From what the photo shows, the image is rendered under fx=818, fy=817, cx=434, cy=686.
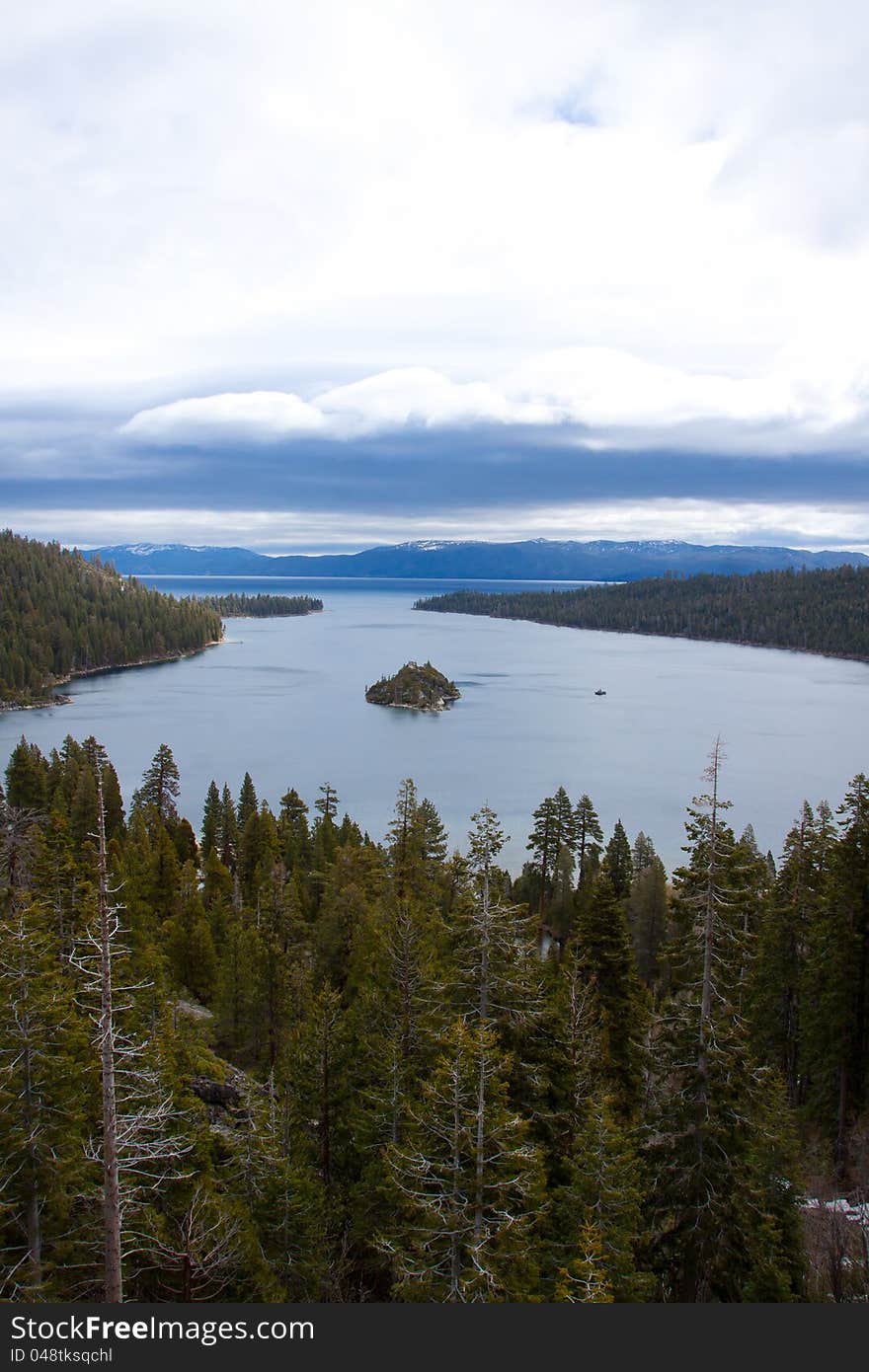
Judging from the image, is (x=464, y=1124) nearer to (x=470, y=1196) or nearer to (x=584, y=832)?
(x=470, y=1196)

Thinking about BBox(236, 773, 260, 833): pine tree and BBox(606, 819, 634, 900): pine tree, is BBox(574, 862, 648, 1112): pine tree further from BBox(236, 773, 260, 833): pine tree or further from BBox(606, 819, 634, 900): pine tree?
BBox(236, 773, 260, 833): pine tree

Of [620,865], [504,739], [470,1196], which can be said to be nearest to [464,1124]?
[470,1196]

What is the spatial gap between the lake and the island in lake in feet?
11.4

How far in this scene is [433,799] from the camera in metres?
83.5

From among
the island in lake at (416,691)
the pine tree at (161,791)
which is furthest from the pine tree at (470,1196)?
the island in lake at (416,691)

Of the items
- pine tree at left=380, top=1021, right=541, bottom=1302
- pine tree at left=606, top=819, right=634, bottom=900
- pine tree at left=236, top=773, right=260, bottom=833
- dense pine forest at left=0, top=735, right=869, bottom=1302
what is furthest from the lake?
pine tree at left=380, top=1021, right=541, bottom=1302

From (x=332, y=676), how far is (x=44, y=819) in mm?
133584

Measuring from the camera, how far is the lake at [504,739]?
8331cm

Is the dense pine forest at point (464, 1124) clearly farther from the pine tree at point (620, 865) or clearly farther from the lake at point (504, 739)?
the lake at point (504, 739)

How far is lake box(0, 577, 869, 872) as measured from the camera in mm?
83312

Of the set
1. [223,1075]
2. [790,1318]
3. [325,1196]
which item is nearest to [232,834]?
[223,1075]

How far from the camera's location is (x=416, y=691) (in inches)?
5782

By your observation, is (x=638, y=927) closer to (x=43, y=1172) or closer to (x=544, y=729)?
(x=43, y=1172)

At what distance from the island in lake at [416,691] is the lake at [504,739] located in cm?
348
